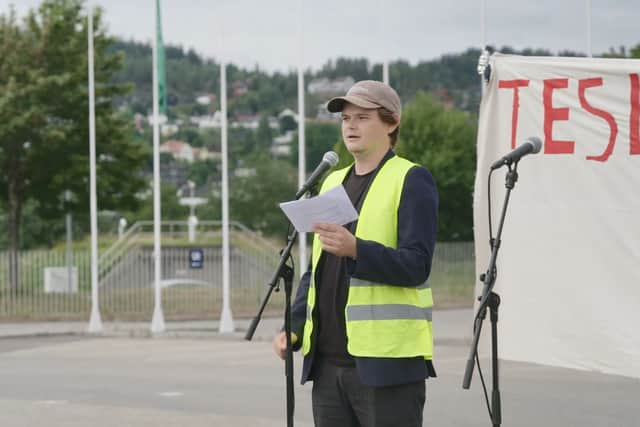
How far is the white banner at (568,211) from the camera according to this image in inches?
282

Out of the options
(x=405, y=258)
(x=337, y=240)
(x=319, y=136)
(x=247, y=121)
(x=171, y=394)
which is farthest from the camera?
(x=247, y=121)

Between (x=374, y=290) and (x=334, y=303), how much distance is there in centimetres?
20

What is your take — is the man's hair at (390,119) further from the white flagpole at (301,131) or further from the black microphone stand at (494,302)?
the white flagpole at (301,131)

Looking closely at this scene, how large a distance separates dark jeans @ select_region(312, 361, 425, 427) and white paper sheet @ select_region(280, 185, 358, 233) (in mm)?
613

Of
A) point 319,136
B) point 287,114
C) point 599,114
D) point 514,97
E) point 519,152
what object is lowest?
point 519,152

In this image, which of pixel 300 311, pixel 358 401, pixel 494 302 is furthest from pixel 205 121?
pixel 358 401

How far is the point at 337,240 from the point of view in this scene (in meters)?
4.75

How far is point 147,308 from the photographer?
2594 centimetres

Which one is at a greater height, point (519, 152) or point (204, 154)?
point (204, 154)

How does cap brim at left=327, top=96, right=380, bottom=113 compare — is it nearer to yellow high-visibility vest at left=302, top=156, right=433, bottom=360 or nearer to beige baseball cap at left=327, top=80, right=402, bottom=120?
beige baseball cap at left=327, top=80, right=402, bottom=120

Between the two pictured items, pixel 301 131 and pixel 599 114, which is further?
pixel 301 131

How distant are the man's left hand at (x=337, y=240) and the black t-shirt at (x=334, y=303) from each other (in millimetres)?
285

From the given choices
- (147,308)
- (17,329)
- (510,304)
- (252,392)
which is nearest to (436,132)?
(147,308)

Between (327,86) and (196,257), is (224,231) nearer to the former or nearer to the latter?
(196,257)
